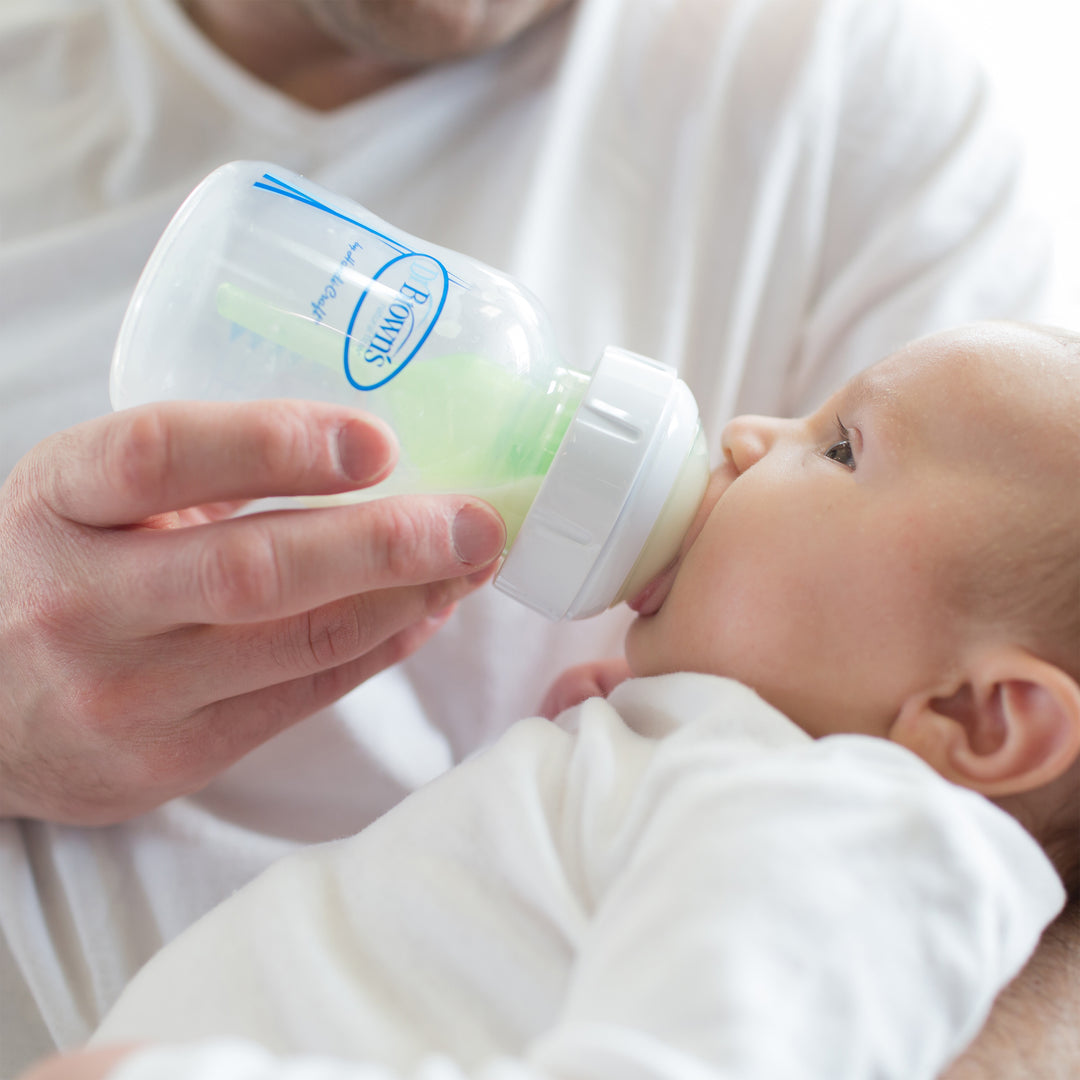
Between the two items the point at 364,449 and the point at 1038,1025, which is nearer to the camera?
Answer: the point at 364,449

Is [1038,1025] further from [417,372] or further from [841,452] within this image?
[417,372]

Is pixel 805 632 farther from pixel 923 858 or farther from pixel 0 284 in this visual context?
pixel 0 284

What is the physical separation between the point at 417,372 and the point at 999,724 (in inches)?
21.0

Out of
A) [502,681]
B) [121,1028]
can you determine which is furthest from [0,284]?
[121,1028]

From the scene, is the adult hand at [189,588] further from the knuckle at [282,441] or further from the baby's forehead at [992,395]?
the baby's forehead at [992,395]

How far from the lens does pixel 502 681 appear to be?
48.9 inches

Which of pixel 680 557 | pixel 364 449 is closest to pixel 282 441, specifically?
pixel 364 449

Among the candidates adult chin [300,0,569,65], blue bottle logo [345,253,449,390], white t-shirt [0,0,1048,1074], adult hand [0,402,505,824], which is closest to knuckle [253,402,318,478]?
adult hand [0,402,505,824]

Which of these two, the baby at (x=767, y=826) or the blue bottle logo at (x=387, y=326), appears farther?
the blue bottle logo at (x=387, y=326)

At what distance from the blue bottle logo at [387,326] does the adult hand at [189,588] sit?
9cm

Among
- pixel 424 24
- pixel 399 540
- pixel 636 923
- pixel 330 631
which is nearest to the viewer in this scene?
pixel 636 923

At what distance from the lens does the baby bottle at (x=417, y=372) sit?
790mm

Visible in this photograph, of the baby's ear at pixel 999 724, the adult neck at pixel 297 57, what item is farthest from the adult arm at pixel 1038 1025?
the adult neck at pixel 297 57

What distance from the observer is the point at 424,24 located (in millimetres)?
1294
